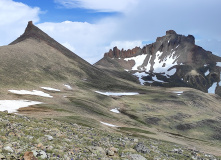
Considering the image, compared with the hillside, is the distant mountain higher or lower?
higher

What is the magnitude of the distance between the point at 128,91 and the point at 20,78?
8142cm

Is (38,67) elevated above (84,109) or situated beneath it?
elevated above

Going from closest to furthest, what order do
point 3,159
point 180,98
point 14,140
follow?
point 3,159 → point 14,140 → point 180,98

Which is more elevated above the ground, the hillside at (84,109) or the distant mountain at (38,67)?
the distant mountain at (38,67)

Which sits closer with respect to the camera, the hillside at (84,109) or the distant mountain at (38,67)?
the hillside at (84,109)

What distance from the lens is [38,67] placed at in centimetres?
13850

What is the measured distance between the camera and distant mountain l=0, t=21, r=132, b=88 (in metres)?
108

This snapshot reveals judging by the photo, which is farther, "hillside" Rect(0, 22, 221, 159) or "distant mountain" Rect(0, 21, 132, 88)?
"distant mountain" Rect(0, 21, 132, 88)

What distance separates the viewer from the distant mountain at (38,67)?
108m

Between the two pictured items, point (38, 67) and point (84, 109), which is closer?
point (84, 109)

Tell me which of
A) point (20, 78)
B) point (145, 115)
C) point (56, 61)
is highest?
point (56, 61)

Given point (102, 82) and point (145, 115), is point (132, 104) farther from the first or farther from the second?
point (102, 82)

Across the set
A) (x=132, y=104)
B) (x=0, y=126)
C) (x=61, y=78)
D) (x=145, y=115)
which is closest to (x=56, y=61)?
(x=61, y=78)

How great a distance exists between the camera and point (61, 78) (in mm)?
141750
